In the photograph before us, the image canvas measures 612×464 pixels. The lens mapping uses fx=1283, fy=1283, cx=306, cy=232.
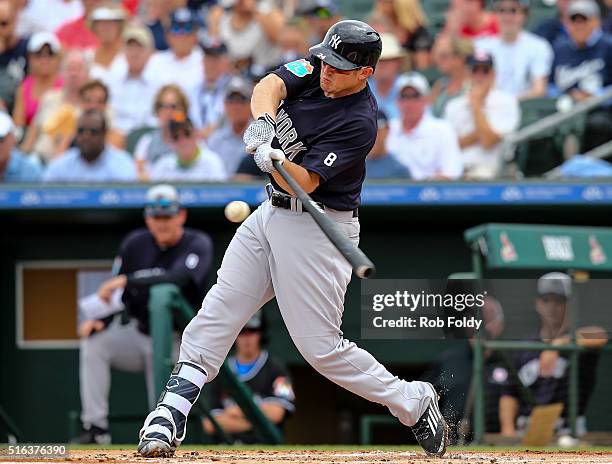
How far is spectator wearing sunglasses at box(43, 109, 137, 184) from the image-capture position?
955 cm

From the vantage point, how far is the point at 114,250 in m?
10.0

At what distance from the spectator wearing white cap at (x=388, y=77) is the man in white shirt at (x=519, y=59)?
72 cm

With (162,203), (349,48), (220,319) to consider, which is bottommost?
(220,319)

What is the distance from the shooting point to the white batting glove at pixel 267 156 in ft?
14.9

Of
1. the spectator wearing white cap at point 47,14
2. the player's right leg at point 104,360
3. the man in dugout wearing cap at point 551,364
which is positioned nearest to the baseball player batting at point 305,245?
the man in dugout wearing cap at point 551,364

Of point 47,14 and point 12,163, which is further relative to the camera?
point 47,14

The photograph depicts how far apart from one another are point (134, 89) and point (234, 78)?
0.88 metres

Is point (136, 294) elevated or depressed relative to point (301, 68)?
depressed

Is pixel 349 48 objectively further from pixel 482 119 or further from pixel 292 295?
pixel 482 119

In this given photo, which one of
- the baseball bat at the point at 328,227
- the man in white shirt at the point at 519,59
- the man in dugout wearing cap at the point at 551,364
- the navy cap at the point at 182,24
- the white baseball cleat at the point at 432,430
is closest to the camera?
the baseball bat at the point at 328,227

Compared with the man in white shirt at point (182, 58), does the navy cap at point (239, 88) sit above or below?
below

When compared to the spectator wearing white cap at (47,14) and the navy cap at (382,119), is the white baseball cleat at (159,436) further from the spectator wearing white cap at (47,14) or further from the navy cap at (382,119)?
the spectator wearing white cap at (47,14)

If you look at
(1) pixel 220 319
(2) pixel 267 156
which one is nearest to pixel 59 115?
(1) pixel 220 319

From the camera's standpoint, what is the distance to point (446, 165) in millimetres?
9328
